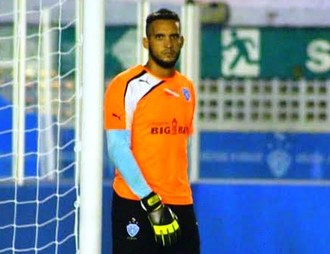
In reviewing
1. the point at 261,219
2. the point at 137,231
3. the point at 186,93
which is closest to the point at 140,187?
the point at 137,231

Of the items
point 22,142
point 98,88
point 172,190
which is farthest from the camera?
point 22,142

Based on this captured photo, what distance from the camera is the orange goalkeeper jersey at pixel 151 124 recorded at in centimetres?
421

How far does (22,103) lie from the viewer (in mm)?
5652

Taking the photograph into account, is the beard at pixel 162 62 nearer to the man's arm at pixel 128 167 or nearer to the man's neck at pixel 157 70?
the man's neck at pixel 157 70

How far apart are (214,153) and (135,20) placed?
2.65 feet

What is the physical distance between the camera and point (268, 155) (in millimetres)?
6199

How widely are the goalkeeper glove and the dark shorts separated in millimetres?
52

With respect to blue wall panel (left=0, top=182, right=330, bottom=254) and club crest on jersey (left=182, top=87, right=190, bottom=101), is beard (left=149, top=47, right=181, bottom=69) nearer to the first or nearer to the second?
club crest on jersey (left=182, top=87, right=190, bottom=101)

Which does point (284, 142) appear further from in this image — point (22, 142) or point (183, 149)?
point (183, 149)

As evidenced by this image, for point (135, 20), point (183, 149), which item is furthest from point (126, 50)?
point (183, 149)

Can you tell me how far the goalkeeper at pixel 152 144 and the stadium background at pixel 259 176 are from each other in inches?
52.1

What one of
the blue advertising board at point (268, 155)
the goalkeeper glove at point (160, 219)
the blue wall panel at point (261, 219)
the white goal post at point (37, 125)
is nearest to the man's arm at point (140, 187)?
the goalkeeper glove at point (160, 219)

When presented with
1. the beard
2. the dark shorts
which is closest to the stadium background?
the dark shorts

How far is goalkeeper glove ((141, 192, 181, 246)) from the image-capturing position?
4.15 m
